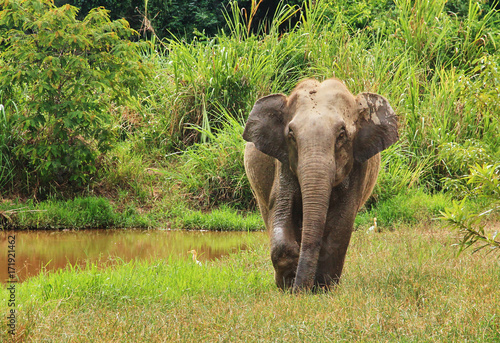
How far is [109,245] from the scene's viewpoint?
391 inches

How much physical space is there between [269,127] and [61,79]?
661cm

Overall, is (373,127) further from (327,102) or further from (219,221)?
(219,221)

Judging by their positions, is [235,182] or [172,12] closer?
[235,182]

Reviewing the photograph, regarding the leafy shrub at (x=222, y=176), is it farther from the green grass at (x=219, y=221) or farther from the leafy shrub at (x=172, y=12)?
the leafy shrub at (x=172, y=12)

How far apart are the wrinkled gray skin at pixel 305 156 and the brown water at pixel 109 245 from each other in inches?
113

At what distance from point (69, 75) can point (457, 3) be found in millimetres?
11929

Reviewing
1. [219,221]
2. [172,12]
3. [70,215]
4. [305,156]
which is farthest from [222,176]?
[172,12]

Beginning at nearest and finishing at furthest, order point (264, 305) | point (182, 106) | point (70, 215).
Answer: point (264, 305), point (70, 215), point (182, 106)

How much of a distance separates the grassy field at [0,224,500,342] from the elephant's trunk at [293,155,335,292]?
0.69 feet

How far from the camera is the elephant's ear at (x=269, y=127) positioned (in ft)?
19.5

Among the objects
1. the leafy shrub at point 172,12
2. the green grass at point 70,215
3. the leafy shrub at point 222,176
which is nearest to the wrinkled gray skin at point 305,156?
the green grass at point 70,215

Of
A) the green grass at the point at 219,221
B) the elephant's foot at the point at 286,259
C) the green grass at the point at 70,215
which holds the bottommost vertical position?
the green grass at the point at 219,221

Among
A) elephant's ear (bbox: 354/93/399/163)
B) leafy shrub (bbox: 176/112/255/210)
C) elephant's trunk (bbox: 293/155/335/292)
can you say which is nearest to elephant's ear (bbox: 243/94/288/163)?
elephant's trunk (bbox: 293/155/335/292)

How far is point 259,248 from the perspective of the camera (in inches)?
366
